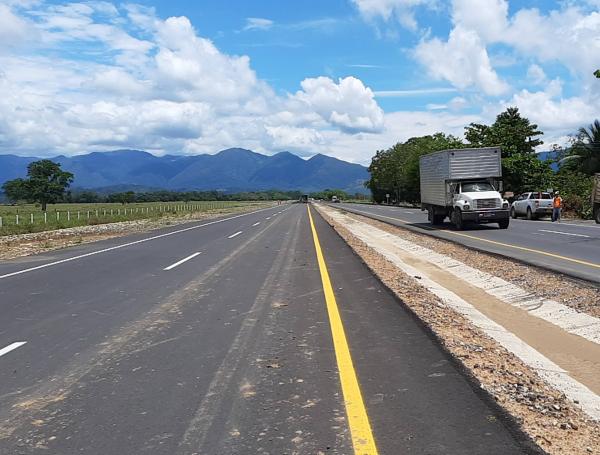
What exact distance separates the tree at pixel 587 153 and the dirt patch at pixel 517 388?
49.4 meters

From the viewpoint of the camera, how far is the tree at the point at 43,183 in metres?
87.5

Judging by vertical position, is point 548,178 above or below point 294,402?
above

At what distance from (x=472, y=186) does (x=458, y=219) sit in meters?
1.76

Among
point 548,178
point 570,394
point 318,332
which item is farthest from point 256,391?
point 548,178

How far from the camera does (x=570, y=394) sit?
4832 millimetres

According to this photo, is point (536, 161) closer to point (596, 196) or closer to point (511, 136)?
point (511, 136)

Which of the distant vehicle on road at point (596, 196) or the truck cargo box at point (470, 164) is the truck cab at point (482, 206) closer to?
the truck cargo box at point (470, 164)

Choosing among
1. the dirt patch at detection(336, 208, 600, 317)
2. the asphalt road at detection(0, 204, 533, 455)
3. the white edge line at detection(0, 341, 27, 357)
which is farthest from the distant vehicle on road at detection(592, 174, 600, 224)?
the white edge line at detection(0, 341, 27, 357)

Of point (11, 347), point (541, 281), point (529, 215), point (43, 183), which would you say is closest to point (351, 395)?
point (11, 347)

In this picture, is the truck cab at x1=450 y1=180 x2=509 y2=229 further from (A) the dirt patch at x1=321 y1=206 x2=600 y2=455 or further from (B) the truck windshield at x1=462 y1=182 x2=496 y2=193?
(A) the dirt patch at x1=321 y1=206 x2=600 y2=455

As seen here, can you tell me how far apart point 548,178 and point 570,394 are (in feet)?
151

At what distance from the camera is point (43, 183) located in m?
88.1

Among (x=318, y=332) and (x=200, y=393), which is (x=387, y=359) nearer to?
(x=318, y=332)

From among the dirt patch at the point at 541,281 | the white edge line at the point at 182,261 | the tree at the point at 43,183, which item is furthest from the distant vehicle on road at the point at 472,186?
the tree at the point at 43,183
